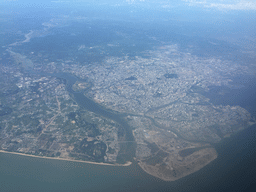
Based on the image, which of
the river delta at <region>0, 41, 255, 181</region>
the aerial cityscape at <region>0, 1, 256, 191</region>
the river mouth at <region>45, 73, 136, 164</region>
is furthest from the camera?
the aerial cityscape at <region>0, 1, 256, 191</region>

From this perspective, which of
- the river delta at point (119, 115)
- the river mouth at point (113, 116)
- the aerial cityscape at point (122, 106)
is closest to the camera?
the river mouth at point (113, 116)

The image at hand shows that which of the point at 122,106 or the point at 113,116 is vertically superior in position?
the point at 122,106

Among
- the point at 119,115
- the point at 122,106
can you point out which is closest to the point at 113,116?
the point at 119,115

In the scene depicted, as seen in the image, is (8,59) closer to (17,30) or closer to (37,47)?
(37,47)

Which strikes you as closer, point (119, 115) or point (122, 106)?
point (119, 115)

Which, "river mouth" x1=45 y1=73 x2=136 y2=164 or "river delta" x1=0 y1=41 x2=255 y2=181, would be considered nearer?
"river mouth" x1=45 y1=73 x2=136 y2=164

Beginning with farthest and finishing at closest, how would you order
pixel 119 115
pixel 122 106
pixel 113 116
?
1. pixel 122 106
2. pixel 119 115
3. pixel 113 116

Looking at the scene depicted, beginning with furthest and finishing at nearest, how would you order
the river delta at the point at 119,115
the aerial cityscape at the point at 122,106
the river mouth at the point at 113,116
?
the aerial cityscape at the point at 122,106 < the river delta at the point at 119,115 < the river mouth at the point at 113,116

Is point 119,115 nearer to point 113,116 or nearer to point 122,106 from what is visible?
point 113,116

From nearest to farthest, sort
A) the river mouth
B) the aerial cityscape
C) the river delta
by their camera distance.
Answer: the river mouth, the river delta, the aerial cityscape

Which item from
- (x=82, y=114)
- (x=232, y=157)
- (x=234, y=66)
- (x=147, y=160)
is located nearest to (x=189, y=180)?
(x=147, y=160)

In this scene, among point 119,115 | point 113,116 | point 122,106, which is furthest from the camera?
A: point 122,106
